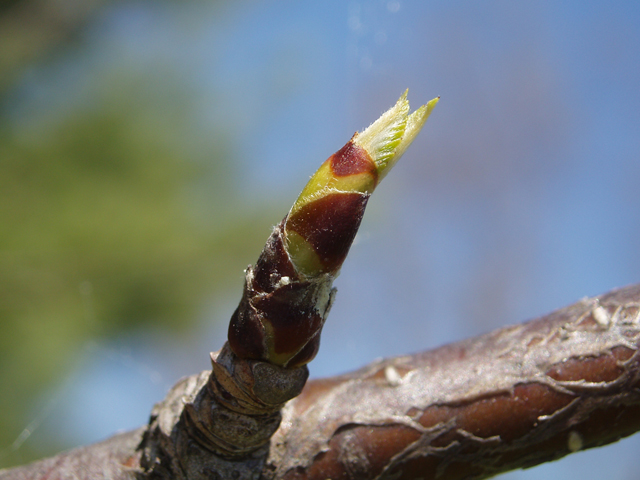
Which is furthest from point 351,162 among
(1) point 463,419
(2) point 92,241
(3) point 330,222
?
(2) point 92,241

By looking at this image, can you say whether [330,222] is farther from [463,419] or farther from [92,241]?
[92,241]

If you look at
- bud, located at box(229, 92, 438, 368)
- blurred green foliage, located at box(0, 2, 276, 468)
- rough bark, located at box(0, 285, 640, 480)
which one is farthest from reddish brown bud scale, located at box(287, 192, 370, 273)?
blurred green foliage, located at box(0, 2, 276, 468)

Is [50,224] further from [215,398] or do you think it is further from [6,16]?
[215,398]

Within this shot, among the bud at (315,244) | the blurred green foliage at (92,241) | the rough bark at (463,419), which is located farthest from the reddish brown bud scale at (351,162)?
the blurred green foliage at (92,241)

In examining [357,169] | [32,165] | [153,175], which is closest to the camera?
[357,169]

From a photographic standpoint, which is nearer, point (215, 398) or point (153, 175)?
point (215, 398)

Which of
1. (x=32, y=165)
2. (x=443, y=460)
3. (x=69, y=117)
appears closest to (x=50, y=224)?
(x=32, y=165)
